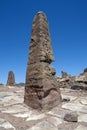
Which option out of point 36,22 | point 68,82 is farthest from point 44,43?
point 68,82

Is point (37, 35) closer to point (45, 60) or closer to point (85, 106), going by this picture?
point (45, 60)

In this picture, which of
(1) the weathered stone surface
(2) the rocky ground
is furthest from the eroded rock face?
(1) the weathered stone surface

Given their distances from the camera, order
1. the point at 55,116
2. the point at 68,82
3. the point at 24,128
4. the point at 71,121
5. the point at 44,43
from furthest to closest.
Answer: the point at 68,82
the point at 44,43
the point at 55,116
the point at 71,121
the point at 24,128

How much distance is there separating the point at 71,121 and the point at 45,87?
1.76 metres

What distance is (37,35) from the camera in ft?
24.5

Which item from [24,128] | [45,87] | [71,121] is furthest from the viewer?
[45,87]

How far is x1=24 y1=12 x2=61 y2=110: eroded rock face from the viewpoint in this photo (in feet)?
22.7

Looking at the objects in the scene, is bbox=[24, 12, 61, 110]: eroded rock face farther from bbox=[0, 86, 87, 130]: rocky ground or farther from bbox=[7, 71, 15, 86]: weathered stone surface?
bbox=[7, 71, 15, 86]: weathered stone surface

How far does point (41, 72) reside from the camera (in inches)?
276

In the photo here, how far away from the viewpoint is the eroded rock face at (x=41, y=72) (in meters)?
6.92

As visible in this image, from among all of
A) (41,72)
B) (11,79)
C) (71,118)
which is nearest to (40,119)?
(71,118)

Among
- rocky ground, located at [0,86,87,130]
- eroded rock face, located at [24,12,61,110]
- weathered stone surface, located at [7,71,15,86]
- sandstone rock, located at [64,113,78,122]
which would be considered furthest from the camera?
weathered stone surface, located at [7,71,15,86]

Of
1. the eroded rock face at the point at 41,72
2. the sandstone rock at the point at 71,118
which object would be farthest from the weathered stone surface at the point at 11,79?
the sandstone rock at the point at 71,118

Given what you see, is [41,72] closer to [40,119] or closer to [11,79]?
[40,119]
